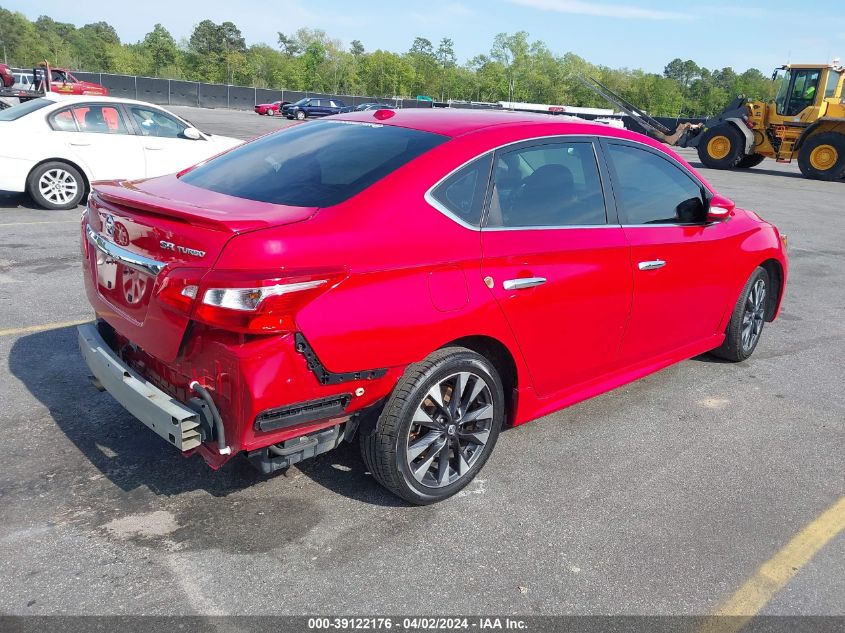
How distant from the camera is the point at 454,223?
122 inches

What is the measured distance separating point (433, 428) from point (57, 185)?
8427 millimetres

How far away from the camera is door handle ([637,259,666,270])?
393cm

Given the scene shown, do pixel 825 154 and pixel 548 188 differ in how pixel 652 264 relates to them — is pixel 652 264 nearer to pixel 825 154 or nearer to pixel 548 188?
pixel 548 188

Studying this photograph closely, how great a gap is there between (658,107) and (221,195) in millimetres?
95878

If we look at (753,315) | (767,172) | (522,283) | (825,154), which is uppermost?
(825,154)

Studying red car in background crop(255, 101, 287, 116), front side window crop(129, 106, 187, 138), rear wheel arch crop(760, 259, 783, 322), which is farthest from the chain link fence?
rear wheel arch crop(760, 259, 783, 322)

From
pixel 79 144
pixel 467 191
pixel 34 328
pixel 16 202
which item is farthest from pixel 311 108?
pixel 467 191

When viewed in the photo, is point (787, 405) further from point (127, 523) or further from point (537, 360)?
point (127, 523)

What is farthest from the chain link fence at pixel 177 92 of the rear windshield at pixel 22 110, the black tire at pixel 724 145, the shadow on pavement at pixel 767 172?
the rear windshield at pixel 22 110

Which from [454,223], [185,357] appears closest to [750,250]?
[454,223]

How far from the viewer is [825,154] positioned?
22.3m

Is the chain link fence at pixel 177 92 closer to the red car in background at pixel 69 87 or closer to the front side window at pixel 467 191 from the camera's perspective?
the red car in background at pixel 69 87

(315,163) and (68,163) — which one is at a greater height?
(315,163)

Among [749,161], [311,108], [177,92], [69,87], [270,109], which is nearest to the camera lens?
[749,161]
